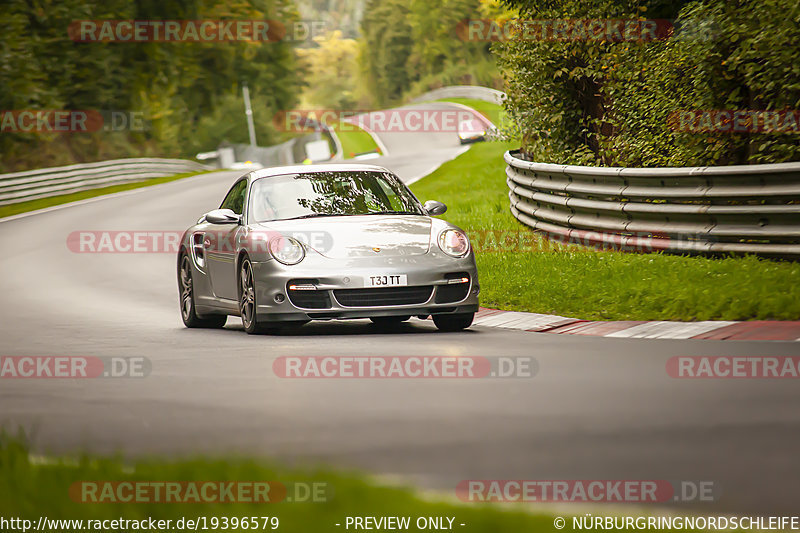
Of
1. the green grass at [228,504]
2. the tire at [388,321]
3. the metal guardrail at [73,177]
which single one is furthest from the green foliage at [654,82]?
the metal guardrail at [73,177]

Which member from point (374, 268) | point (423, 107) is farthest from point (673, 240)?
point (423, 107)

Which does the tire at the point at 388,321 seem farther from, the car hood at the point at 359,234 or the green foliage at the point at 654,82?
the green foliage at the point at 654,82

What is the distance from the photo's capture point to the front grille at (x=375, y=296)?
10875mm

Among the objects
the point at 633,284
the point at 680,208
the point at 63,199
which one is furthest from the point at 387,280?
the point at 63,199

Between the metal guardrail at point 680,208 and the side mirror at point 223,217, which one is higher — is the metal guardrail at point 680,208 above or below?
below

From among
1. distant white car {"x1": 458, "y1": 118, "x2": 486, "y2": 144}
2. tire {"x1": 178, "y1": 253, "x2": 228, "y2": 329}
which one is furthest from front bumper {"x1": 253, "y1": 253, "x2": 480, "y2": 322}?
distant white car {"x1": 458, "y1": 118, "x2": 486, "y2": 144}

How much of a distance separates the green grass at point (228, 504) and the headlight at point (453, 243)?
594 cm

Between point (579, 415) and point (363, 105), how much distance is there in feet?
557

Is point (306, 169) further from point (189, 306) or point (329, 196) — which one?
point (189, 306)

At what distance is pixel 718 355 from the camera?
29.1 ft

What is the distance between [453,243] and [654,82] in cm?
726

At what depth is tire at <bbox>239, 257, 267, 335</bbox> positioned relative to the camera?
36.8 feet

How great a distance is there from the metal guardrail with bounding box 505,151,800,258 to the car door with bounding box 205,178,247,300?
4.78 meters

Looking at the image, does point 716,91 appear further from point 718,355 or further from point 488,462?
point 488,462
